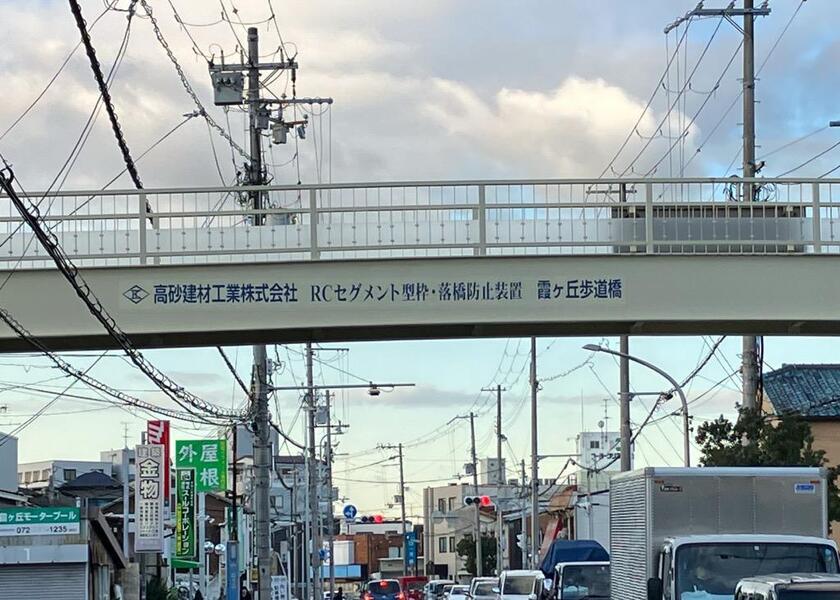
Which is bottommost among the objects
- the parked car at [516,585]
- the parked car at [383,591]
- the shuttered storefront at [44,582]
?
the parked car at [383,591]

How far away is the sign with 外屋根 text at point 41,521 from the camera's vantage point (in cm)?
3023

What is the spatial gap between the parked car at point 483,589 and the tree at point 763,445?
30.4 ft

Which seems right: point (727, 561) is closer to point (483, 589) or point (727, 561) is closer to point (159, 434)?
point (159, 434)

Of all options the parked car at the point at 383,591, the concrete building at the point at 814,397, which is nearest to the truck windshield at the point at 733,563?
the concrete building at the point at 814,397

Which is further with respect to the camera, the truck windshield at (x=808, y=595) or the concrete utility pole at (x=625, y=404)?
the concrete utility pole at (x=625, y=404)

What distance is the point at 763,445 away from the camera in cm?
3450

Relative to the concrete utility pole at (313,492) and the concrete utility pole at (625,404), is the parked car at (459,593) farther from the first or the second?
the concrete utility pole at (313,492)

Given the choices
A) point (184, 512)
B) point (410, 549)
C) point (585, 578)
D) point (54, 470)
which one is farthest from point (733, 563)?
point (410, 549)

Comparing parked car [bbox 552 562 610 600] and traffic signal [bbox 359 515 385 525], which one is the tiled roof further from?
traffic signal [bbox 359 515 385 525]

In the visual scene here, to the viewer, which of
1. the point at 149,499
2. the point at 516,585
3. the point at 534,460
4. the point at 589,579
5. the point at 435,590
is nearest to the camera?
the point at 589,579

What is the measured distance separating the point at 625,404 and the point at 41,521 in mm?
20749

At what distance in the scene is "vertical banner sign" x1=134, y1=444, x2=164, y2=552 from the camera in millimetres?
35812

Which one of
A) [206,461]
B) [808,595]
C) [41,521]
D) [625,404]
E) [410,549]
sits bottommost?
[410,549]

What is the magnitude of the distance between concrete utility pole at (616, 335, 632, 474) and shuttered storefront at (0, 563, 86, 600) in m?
17.8
